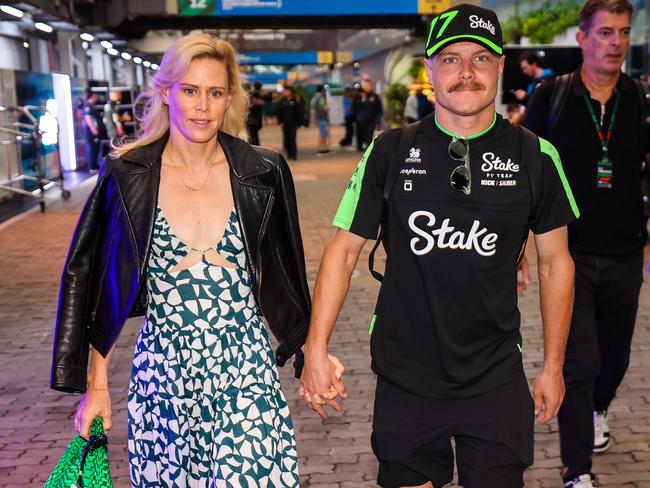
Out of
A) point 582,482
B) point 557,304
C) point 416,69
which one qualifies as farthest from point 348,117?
point 557,304

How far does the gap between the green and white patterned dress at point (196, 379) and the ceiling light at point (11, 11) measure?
17.1 m

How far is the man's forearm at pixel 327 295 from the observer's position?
287cm

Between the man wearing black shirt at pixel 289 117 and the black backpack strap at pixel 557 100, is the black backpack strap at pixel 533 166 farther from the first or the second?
the man wearing black shirt at pixel 289 117

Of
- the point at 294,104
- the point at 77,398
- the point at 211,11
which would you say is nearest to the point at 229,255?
the point at 77,398

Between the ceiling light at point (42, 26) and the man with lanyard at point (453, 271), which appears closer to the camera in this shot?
the man with lanyard at point (453, 271)

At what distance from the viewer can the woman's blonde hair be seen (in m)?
2.98

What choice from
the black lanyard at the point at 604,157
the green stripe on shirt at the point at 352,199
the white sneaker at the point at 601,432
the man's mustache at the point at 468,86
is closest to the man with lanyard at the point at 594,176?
the black lanyard at the point at 604,157

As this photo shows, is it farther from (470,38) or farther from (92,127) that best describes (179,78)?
(92,127)

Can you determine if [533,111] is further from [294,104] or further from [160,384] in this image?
[294,104]

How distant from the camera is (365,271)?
1027cm

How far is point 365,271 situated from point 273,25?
71.9 feet

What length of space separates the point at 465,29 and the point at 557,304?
3.02ft

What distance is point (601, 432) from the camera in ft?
15.6

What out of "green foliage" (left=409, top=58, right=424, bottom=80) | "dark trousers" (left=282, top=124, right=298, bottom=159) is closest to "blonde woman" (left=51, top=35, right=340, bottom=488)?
"dark trousers" (left=282, top=124, right=298, bottom=159)
